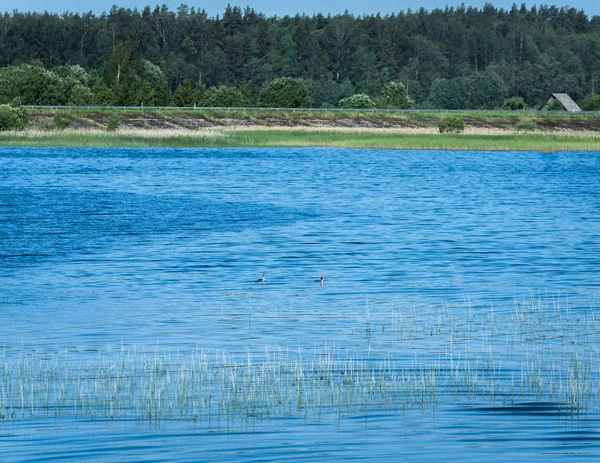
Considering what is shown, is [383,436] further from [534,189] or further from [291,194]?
[534,189]

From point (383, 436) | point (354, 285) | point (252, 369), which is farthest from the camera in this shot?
point (354, 285)

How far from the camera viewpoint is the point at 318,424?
14.6m

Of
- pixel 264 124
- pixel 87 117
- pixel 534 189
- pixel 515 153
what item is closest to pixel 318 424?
pixel 534 189

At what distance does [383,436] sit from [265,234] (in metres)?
27.4

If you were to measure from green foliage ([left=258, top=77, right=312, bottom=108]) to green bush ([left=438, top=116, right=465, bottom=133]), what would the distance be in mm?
46867

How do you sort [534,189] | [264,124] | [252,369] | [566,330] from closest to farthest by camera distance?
[252,369] → [566,330] → [534,189] → [264,124]

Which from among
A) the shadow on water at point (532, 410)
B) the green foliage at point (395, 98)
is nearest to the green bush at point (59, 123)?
the green foliage at point (395, 98)

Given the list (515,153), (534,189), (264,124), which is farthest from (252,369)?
(264,124)

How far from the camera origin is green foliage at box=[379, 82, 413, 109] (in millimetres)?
187125

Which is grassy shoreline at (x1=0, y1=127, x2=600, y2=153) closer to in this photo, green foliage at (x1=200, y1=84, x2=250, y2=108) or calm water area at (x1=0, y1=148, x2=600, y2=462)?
calm water area at (x1=0, y1=148, x2=600, y2=462)

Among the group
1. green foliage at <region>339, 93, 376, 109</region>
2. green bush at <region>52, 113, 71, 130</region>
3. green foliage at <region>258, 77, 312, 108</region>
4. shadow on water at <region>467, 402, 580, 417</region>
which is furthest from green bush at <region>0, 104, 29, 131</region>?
shadow on water at <region>467, 402, 580, 417</region>

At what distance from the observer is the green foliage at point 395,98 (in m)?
187

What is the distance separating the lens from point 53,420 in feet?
48.3

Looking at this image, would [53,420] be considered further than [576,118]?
No
